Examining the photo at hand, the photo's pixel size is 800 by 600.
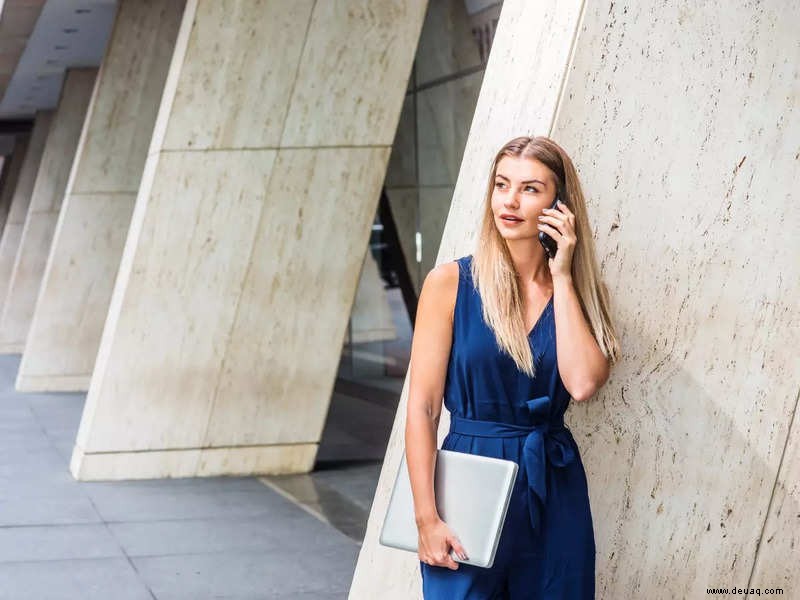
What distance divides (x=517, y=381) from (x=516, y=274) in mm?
336

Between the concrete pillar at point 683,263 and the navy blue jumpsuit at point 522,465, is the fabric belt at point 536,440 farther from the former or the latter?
the concrete pillar at point 683,263

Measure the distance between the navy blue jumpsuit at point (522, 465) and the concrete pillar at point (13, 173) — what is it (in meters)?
34.6

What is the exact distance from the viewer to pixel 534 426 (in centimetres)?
364

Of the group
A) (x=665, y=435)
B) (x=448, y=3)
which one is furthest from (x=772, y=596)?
(x=448, y=3)

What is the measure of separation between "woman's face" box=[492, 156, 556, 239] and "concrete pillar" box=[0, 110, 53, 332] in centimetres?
2742

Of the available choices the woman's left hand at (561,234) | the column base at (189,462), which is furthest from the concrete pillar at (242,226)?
the woman's left hand at (561,234)

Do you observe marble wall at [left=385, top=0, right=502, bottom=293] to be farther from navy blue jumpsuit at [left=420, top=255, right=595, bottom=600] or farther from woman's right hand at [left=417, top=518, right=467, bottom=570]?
woman's right hand at [left=417, top=518, right=467, bottom=570]

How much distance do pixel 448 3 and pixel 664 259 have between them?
10919 millimetres

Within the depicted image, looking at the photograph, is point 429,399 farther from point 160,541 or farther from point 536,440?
point 160,541

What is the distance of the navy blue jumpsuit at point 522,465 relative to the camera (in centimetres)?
356

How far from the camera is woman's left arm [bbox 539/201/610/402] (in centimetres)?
358

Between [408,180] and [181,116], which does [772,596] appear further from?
[408,180]

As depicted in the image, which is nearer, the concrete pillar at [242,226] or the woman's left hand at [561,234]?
the woman's left hand at [561,234]

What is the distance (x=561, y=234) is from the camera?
11.9 ft
